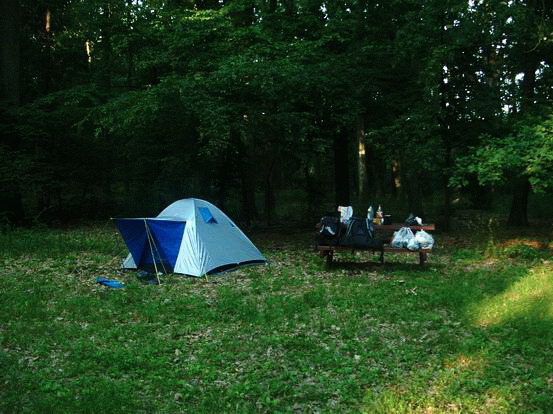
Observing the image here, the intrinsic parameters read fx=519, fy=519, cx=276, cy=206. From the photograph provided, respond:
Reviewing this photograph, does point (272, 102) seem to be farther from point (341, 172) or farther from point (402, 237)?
point (402, 237)

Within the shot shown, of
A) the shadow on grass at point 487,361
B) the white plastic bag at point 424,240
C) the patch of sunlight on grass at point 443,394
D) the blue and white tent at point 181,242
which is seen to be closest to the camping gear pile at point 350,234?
the white plastic bag at point 424,240

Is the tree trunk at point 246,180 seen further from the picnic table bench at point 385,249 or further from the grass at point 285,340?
the grass at point 285,340

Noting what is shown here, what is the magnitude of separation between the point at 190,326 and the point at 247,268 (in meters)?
4.14

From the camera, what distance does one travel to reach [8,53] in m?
17.8

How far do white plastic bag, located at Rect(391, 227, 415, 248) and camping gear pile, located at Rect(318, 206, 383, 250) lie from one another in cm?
39

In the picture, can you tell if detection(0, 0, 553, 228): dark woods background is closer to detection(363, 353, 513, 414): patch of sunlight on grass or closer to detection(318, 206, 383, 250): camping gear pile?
detection(318, 206, 383, 250): camping gear pile

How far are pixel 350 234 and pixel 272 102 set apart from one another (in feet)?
16.5

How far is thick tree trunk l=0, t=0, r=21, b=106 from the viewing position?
17784 mm

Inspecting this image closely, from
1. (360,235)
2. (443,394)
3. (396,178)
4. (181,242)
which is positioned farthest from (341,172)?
(443,394)

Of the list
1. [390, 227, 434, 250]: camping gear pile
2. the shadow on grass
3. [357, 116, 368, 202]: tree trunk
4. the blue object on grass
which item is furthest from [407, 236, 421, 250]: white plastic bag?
[357, 116, 368, 202]: tree trunk

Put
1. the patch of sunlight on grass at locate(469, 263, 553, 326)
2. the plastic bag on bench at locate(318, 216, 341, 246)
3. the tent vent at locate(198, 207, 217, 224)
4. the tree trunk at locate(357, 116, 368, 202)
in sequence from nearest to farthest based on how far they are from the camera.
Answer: the patch of sunlight on grass at locate(469, 263, 553, 326)
the plastic bag on bench at locate(318, 216, 341, 246)
the tent vent at locate(198, 207, 217, 224)
the tree trunk at locate(357, 116, 368, 202)

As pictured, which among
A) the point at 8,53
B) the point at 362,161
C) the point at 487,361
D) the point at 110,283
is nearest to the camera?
the point at 487,361

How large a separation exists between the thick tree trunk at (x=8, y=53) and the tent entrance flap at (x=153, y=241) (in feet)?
32.6

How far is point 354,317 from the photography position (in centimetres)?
747
